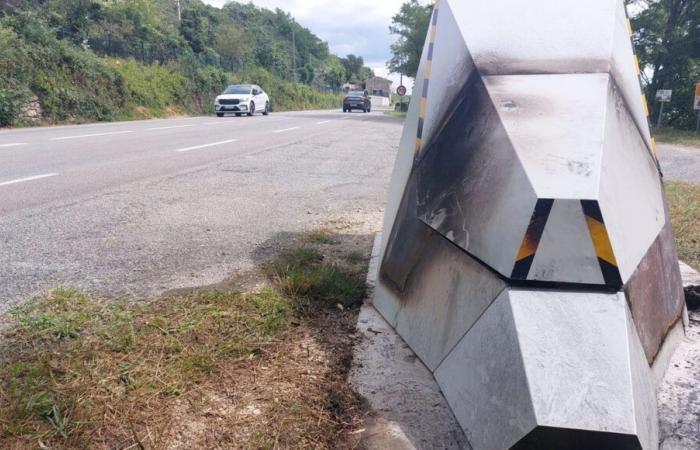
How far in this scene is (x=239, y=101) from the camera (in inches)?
1037

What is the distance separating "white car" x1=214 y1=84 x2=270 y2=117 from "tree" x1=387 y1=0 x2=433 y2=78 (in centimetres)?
1677

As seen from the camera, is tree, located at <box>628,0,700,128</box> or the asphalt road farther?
tree, located at <box>628,0,700,128</box>

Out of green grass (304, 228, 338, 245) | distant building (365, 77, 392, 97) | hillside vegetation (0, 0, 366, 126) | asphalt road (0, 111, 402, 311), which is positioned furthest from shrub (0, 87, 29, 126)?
distant building (365, 77, 392, 97)

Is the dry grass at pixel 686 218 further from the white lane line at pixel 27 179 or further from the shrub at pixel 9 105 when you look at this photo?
the shrub at pixel 9 105

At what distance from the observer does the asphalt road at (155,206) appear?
3570 mm

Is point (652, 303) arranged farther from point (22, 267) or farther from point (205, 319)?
point (22, 267)

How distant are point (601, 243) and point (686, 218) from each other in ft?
14.1

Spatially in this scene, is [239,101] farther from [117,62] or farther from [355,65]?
[355,65]

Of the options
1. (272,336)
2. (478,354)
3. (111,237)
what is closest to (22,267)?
(111,237)

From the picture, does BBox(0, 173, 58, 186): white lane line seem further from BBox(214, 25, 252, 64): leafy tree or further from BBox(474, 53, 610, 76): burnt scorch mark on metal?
BBox(214, 25, 252, 64): leafy tree

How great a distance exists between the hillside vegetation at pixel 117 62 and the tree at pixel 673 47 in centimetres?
2291

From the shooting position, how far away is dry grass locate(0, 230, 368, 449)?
1.89 m

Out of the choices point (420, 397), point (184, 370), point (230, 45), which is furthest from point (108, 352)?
point (230, 45)

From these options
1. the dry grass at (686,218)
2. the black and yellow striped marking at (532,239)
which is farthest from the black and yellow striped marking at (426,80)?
the dry grass at (686,218)
